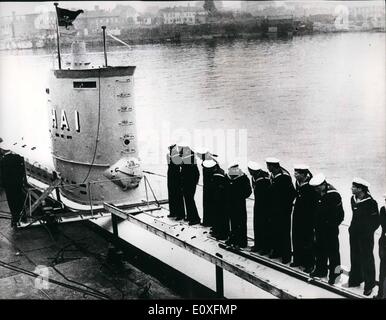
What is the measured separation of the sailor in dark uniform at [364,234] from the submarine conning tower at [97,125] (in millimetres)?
5938

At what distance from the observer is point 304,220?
239 inches

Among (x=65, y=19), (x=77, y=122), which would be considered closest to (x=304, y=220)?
(x=77, y=122)

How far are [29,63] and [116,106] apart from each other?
55400mm

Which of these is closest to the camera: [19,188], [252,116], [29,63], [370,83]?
[19,188]

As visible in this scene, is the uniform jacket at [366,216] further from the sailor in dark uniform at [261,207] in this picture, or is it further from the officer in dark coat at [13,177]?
the officer in dark coat at [13,177]

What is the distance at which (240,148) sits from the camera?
32312mm

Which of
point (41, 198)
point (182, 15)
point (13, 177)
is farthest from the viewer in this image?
point (182, 15)

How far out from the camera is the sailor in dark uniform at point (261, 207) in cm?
654

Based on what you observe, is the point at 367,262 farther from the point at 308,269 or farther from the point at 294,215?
the point at 294,215

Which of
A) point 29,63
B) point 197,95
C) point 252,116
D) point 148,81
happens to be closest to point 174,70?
point 148,81

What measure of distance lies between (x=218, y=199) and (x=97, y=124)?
14.0 ft

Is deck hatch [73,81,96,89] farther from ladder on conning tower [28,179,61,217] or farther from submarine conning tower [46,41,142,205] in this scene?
ladder on conning tower [28,179,61,217]

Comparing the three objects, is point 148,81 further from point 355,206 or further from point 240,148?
point 355,206
